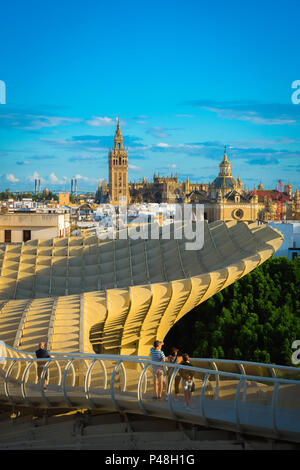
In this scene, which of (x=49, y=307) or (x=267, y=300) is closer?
(x=49, y=307)

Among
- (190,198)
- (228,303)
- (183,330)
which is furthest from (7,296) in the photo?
(190,198)

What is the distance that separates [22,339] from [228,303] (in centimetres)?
1751

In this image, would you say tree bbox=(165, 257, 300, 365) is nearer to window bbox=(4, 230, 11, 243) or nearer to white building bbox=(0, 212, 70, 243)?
white building bbox=(0, 212, 70, 243)

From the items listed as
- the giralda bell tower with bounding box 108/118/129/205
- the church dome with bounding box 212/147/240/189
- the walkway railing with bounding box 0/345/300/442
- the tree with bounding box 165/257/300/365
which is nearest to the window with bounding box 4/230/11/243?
the tree with bounding box 165/257/300/365

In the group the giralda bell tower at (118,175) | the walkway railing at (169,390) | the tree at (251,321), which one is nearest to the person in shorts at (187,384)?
the walkway railing at (169,390)

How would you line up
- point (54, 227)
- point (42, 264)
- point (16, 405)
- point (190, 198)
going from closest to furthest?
point (16, 405) < point (42, 264) < point (54, 227) < point (190, 198)

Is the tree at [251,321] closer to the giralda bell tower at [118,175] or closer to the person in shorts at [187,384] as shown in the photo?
Answer: the person in shorts at [187,384]

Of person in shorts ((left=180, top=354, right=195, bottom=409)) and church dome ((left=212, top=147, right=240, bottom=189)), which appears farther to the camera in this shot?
church dome ((left=212, top=147, right=240, bottom=189))

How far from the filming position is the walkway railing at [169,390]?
7.38 meters

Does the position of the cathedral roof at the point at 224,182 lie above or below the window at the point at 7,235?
above

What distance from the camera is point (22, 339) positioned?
46.5ft

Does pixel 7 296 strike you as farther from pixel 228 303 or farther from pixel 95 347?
pixel 228 303

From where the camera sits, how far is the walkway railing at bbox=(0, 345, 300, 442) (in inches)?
290

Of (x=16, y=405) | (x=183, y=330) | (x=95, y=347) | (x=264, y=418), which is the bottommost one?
(x=183, y=330)
